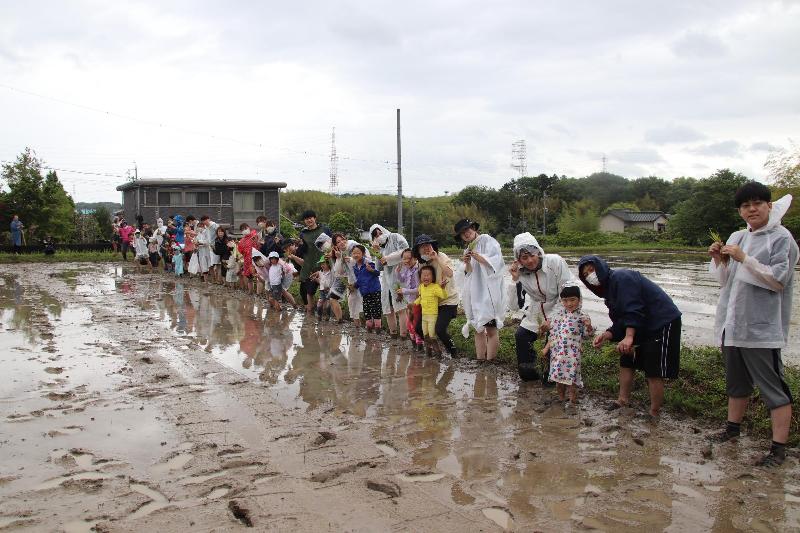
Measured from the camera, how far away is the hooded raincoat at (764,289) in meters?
4.93

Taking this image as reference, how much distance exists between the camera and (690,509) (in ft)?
13.6

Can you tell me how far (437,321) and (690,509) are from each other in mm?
4521

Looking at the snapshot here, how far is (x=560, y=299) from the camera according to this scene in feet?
22.0

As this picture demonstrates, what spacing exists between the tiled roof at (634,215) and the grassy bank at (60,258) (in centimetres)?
4537

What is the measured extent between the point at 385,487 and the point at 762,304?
300 cm

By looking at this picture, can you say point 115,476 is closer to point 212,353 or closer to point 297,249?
point 212,353

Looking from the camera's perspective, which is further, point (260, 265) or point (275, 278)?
point (260, 265)

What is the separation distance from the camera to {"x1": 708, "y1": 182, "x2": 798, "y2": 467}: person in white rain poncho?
491cm

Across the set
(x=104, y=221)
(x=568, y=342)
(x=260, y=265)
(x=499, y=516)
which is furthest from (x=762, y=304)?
(x=104, y=221)

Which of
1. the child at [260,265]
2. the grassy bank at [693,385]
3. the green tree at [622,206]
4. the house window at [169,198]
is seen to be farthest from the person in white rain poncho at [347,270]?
the green tree at [622,206]

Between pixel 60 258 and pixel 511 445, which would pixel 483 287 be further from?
pixel 60 258

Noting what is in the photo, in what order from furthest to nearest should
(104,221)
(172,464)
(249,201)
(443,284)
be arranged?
(104,221) < (249,201) < (443,284) < (172,464)

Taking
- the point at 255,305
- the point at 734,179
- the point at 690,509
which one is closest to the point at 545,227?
the point at 734,179

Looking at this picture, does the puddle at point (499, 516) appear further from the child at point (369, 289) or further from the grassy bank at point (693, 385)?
the child at point (369, 289)
